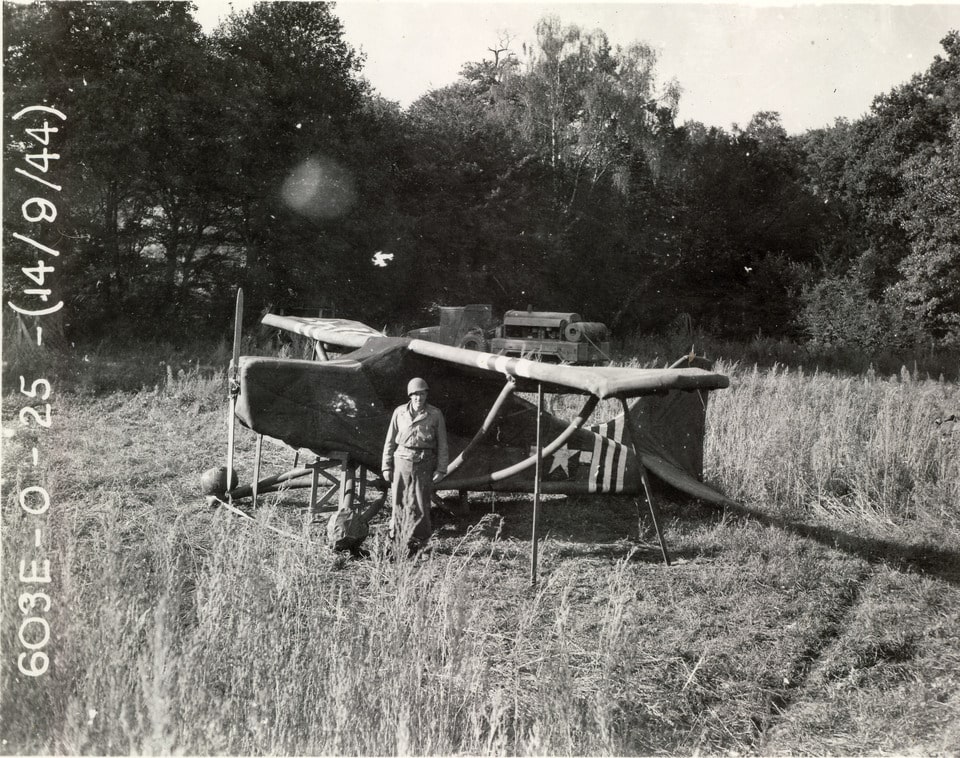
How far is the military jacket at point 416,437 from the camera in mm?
6852

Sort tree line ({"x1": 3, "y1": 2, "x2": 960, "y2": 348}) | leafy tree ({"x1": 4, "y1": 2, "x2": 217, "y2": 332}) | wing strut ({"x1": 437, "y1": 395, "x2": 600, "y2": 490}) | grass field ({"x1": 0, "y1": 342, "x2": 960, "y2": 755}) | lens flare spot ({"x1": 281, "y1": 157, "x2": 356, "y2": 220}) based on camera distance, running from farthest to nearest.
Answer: lens flare spot ({"x1": 281, "y1": 157, "x2": 356, "y2": 220}) → tree line ({"x1": 3, "y1": 2, "x2": 960, "y2": 348}) → leafy tree ({"x1": 4, "y1": 2, "x2": 217, "y2": 332}) → wing strut ({"x1": 437, "y1": 395, "x2": 600, "y2": 490}) → grass field ({"x1": 0, "y1": 342, "x2": 960, "y2": 755})

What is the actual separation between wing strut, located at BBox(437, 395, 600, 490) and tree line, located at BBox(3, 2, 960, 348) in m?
9.59

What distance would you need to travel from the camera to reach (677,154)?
39.4 m

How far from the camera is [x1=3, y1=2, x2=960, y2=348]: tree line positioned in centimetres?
2031

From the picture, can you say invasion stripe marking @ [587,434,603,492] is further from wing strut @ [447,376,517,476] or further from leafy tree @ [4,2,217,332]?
leafy tree @ [4,2,217,332]

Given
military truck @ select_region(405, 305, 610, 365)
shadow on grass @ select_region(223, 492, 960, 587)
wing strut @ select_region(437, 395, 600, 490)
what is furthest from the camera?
military truck @ select_region(405, 305, 610, 365)

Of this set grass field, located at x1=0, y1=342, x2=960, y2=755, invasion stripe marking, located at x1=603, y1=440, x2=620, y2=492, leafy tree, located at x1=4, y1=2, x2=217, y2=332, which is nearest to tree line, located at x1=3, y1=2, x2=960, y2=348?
leafy tree, located at x1=4, y1=2, x2=217, y2=332

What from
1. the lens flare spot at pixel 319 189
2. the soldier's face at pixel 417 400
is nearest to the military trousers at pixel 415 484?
the soldier's face at pixel 417 400

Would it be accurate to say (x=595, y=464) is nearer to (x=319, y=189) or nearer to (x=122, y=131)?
(x=122, y=131)

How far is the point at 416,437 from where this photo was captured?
269 inches

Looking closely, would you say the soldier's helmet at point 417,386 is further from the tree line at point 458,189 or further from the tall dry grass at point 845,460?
the tree line at point 458,189

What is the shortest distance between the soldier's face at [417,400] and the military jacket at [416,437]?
0.05 m

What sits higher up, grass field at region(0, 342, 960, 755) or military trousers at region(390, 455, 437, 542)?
military trousers at region(390, 455, 437, 542)

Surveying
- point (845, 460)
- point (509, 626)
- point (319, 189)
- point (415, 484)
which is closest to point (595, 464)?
point (415, 484)
